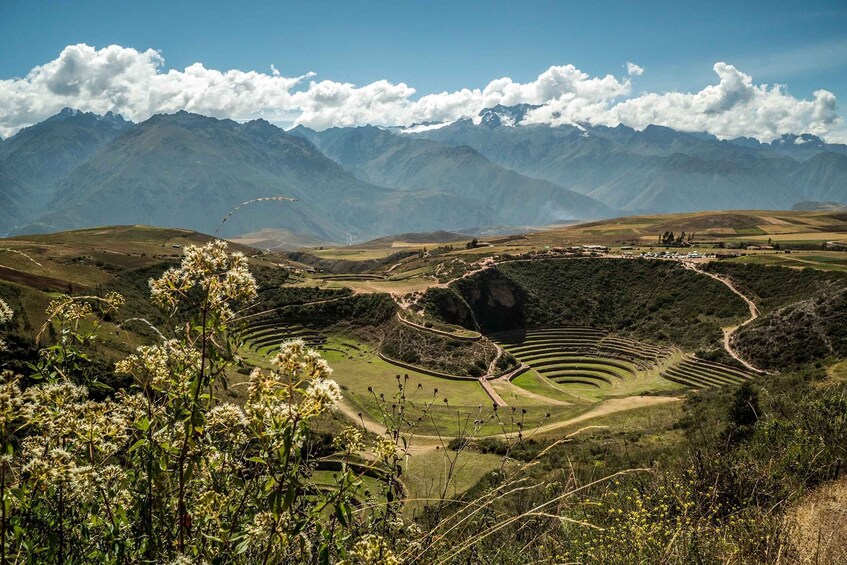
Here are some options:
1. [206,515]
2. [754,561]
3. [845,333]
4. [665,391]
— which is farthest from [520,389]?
[206,515]

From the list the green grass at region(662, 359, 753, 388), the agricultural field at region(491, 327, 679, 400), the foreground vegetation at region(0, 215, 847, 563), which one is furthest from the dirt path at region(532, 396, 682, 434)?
the green grass at region(662, 359, 753, 388)

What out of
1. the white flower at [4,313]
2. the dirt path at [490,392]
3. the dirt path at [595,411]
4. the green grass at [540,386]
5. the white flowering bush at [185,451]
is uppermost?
the white flower at [4,313]

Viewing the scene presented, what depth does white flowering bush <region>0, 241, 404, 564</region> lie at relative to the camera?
2824mm

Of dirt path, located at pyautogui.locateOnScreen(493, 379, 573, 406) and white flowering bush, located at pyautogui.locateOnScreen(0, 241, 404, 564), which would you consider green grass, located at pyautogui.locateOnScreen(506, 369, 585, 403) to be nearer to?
dirt path, located at pyautogui.locateOnScreen(493, 379, 573, 406)

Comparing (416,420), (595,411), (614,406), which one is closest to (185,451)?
(416,420)

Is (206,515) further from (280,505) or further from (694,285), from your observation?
(694,285)

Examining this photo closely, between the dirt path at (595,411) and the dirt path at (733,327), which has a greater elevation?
the dirt path at (733,327)

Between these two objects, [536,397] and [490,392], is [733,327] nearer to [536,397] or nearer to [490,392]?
[536,397]

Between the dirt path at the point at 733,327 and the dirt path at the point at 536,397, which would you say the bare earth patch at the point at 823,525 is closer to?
the dirt path at the point at 536,397

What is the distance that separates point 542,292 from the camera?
8675 cm

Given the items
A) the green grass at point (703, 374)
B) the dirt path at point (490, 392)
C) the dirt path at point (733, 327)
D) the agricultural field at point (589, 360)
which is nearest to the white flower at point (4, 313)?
the dirt path at point (490, 392)

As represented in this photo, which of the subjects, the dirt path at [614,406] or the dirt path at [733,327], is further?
the dirt path at [733,327]

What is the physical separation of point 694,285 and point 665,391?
35.0 m

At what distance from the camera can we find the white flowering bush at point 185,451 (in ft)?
9.27
